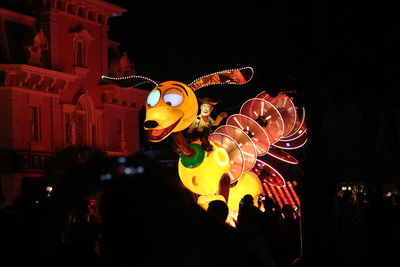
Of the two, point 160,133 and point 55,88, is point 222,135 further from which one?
point 55,88

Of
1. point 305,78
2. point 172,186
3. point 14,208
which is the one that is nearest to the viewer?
point 172,186

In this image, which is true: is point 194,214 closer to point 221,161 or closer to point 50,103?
point 221,161

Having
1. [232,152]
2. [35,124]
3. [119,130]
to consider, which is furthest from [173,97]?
[119,130]

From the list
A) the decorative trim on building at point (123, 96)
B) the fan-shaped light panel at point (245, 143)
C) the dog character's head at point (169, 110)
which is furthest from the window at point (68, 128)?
the dog character's head at point (169, 110)

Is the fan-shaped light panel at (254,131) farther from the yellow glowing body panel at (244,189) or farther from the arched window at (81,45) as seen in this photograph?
the arched window at (81,45)

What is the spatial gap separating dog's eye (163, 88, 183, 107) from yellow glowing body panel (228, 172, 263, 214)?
11.5 feet

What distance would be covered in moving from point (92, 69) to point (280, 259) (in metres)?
22.4

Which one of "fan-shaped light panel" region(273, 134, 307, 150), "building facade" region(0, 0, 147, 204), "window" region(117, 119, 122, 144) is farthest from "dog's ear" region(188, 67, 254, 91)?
"window" region(117, 119, 122, 144)

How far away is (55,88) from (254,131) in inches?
493

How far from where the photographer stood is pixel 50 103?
27.6 meters

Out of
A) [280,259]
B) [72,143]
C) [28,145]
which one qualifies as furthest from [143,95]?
[280,259]

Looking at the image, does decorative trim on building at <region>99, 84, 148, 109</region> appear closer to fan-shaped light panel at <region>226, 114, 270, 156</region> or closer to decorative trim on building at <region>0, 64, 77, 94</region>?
decorative trim on building at <region>0, 64, 77, 94</region>

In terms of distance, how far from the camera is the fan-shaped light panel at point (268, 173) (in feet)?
62.1

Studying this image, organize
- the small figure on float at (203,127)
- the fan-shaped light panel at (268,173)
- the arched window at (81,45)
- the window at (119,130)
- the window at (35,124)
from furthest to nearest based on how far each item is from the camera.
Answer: the window at (119,130), the arched window at (81,45), the window at (35,124), the fan-shaped light panel at (268,173), the small figure on float at (203,127)
